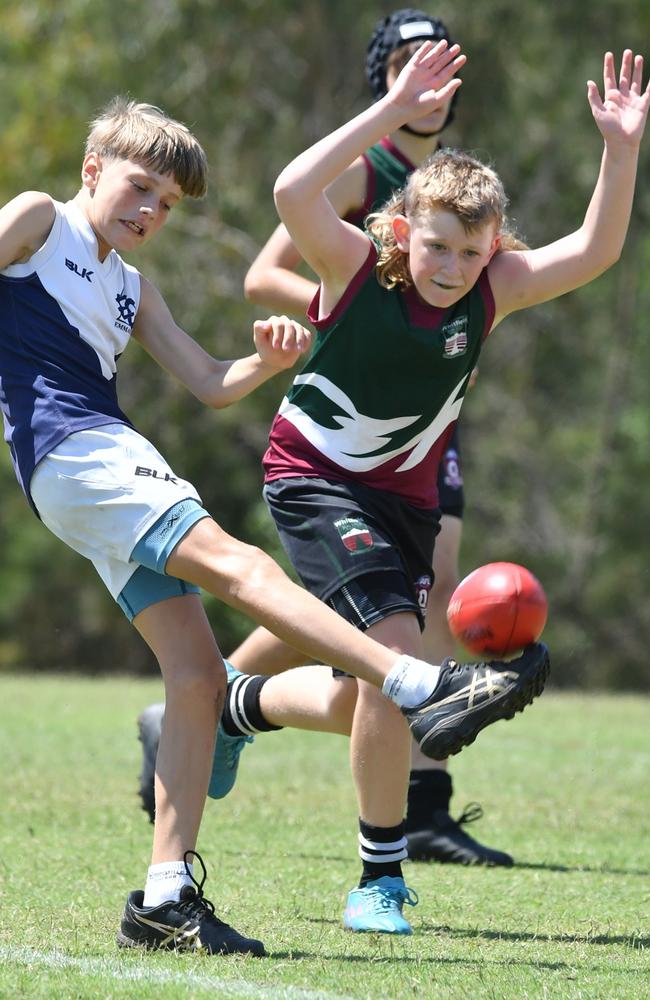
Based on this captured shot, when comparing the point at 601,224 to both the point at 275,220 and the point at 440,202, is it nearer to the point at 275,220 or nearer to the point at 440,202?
the point at 440,202

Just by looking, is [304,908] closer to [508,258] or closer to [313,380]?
[313,380]

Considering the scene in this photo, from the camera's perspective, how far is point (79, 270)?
4.07 m

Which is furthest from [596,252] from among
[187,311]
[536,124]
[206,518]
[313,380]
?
[536,124]

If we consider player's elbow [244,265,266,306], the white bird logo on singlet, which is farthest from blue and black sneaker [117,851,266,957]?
player's elbow [244,265,266,306]

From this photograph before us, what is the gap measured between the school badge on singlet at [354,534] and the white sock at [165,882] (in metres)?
0.99

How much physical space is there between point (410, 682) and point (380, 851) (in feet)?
2.67

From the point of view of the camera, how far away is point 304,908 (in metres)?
4.36

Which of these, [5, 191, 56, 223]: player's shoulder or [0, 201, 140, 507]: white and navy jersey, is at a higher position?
[5, 191, 56, 223]: player's shoulder

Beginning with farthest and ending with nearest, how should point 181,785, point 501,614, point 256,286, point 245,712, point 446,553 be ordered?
point 446,553
point 256,286
point 245,712
point 501,614
point 181,785

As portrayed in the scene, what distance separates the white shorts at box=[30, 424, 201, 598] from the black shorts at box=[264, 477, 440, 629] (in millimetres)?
500

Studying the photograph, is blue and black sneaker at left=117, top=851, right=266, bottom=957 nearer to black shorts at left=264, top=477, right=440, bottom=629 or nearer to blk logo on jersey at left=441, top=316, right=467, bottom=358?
black shorts at left=264, top=477, right=440, bottom=629

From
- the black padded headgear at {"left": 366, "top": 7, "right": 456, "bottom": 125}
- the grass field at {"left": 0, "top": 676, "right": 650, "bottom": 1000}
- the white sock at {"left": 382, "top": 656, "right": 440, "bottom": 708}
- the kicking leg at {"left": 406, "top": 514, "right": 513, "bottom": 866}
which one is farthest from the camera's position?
the black padded headgear at {"left": 366, "top": 7, "right": 456, "bottom": 125}

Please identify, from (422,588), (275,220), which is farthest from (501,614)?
(275,220)

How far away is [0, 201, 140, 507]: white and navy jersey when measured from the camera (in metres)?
3.87
